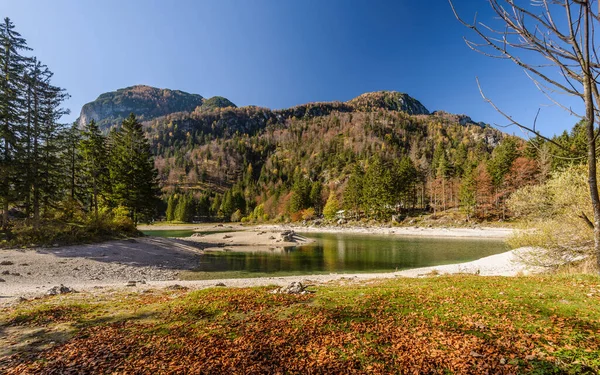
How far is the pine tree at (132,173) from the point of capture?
38031 mm

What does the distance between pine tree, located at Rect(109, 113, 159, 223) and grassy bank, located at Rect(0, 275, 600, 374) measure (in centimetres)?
3214

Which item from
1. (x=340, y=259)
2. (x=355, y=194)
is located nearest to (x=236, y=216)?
(x=355, y=194)

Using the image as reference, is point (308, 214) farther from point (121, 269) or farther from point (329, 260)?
point (121, 269)

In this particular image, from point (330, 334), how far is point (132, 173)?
42.0 m

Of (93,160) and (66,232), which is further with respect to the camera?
(93,160)

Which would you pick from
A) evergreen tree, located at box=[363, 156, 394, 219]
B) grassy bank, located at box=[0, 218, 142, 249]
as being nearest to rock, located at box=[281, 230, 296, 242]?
grassy bank, located at box=[0, 218, 142, 249]

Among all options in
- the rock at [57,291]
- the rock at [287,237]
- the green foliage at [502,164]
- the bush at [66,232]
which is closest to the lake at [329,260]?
the rock at [57,291]

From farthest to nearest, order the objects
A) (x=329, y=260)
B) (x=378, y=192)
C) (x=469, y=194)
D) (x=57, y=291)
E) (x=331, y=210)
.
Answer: (x=331, y=210) → (x=378, y=192) → (x=469, y=194) → (x=329, y=260) → (x=57, y=291)

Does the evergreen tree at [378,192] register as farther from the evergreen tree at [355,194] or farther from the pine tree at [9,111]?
the pine tree at [9,111]

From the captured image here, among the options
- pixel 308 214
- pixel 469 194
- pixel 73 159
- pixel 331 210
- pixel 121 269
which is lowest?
pixel 121 269

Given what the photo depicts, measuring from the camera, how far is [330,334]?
20.4ft

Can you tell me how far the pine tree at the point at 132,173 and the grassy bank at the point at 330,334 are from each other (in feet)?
105

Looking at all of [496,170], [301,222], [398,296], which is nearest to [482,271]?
[398,296]

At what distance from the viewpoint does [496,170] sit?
68.2m
